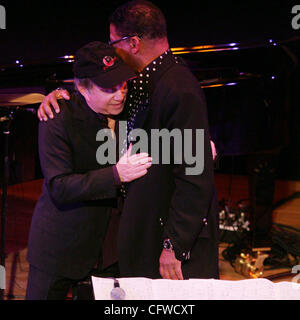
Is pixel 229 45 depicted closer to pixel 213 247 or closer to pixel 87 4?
pixel 87 4

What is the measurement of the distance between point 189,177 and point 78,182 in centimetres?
48

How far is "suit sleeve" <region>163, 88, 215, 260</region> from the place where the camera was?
1819 millimetres

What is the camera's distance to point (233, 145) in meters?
3.81

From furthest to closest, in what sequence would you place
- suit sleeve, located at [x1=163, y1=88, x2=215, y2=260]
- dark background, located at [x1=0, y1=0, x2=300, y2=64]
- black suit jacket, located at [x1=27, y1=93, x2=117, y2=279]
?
dark background, located at [x1=0, y1=0, x2=300, y2=64] → black suit jacket, located at [x1=27, y1=93, x2=117, y2=279] → suit sleeve, located at [x1=163, y1=88, x2=215, y2=260]

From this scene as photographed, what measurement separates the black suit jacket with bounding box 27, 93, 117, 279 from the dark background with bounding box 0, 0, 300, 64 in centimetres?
165

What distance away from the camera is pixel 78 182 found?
2.01 meters

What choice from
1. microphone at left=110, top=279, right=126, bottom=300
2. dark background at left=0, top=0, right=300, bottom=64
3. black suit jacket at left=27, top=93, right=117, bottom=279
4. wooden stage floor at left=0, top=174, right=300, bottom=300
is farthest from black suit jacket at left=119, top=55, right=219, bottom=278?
dark background at left=0, top=0, right=300, bottom=64

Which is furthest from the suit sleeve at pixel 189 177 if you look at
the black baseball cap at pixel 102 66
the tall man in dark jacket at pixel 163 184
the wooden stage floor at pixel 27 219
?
the wooden stage floor at pixel 27 219

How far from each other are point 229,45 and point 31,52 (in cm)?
151

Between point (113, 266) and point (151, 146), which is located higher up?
point (151, 146)

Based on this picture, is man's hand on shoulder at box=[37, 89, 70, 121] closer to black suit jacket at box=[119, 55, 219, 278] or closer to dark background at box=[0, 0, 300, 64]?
black suit jacket at box=[119, 55, 219, 278]

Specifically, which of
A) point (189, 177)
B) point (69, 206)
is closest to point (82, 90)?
point (69, 206)
